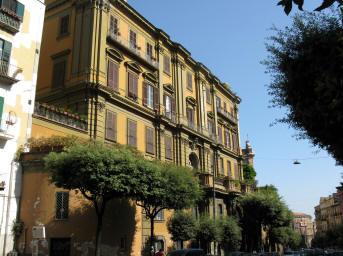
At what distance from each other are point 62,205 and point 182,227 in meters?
9.18

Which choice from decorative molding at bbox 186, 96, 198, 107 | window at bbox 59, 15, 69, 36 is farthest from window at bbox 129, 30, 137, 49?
decorative molding at bbox 186, 96, 198, 107

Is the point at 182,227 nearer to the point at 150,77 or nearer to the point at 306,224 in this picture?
the point at 150,77

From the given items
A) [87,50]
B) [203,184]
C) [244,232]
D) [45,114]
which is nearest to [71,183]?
[45,114]

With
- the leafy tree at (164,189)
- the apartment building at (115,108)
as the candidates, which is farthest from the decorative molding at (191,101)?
the leafy tree at (164,189)

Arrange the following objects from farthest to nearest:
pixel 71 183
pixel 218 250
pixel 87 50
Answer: pixel 218 250
pixel 87 50
pixel 71 183

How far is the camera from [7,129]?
18500 mm

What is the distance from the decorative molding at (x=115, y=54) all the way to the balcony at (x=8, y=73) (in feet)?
25.9

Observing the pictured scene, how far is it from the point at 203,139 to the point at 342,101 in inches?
1103

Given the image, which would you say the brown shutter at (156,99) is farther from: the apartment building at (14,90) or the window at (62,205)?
the window at (62,205)

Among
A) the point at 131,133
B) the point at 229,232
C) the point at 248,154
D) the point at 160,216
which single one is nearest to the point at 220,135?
the point at 229,232

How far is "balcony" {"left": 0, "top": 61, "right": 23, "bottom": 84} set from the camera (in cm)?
1875

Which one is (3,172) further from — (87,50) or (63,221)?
(87,50)

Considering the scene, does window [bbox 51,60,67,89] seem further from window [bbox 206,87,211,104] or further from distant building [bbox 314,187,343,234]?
distant building [bbox 314,187,343,234]

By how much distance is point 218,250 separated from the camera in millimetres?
31422
